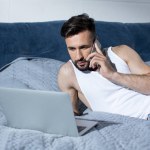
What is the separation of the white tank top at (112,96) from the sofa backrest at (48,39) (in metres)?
0.44

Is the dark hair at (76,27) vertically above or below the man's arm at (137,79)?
above

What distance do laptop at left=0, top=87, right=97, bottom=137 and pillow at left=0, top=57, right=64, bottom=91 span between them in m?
0.64

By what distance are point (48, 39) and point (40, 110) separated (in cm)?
104

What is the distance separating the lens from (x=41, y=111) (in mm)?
1168

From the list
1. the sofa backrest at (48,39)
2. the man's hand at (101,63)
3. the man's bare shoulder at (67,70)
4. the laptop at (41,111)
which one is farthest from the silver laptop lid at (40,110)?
the sofa backrest at (48,39)

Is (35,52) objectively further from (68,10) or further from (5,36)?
(68,10)

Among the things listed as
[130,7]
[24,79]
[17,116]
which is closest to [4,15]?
[24,79]

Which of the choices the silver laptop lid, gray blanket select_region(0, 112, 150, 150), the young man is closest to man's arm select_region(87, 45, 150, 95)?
the young man

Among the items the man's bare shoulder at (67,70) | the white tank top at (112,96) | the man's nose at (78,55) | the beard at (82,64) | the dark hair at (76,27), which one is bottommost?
the white tank top at (112,96)

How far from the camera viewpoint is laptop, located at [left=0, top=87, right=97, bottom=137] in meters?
1.11

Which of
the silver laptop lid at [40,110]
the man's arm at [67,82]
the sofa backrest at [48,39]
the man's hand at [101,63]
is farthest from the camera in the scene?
the sofa backrest at [48,39]

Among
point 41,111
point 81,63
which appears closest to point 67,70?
point 81,63

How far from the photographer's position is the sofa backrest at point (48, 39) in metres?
2.07

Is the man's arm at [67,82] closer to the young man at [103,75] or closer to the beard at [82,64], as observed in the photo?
the young man at [103,75]
